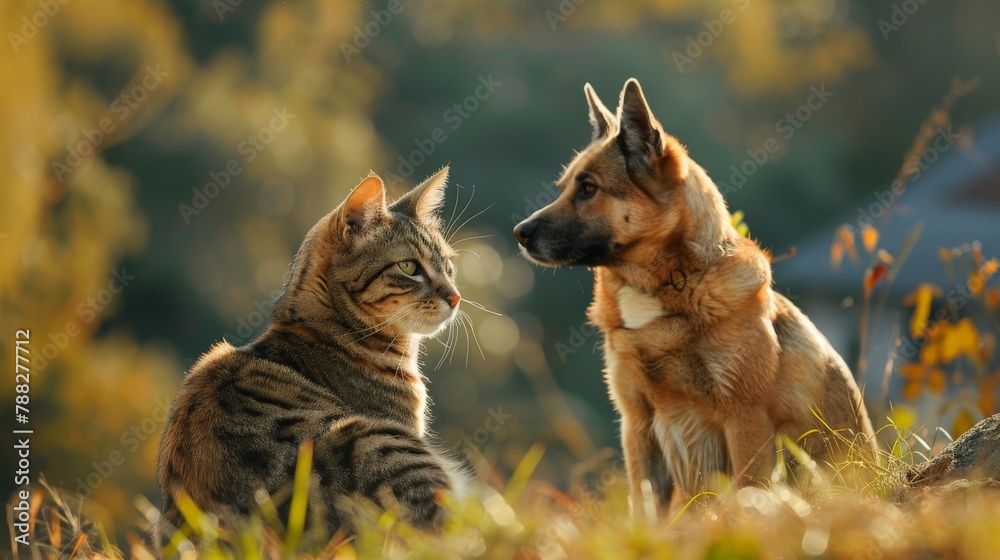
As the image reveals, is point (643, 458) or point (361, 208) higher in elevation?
point (361, 208)

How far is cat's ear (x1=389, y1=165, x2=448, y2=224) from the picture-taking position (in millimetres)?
5109

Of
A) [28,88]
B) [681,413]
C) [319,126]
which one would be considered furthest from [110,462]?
[681,413]

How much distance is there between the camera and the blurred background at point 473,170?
34.7 ft

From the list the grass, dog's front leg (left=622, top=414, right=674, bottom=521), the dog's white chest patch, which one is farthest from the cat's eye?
the grass

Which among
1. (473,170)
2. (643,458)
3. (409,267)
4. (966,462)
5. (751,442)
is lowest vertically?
(473,170)

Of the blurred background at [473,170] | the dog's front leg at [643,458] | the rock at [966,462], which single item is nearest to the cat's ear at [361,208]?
the blurred background at [473,170]

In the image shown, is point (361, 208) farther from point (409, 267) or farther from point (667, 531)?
point (667, 531)

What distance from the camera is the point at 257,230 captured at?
47.6 ft

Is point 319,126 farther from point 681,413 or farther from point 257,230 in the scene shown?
point 681,413

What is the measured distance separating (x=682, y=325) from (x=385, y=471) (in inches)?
63.1

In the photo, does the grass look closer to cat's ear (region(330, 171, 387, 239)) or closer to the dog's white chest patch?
the dog's white chest patch

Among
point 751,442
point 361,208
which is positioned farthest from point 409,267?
point 751,442

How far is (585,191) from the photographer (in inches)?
193

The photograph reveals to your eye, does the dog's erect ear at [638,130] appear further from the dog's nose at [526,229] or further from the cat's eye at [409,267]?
the cat's eye at [409,267]
